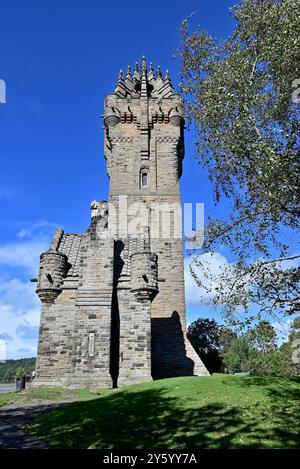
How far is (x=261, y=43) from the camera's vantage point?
14023 millimetres

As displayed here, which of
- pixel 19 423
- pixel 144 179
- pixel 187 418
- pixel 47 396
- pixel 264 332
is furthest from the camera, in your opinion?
pixel 144 179

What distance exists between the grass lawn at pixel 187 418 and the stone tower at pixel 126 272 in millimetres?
4760

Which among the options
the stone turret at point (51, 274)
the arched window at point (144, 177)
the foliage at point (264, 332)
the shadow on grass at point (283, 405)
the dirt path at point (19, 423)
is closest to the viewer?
the shadow on grass at point (283, 405)

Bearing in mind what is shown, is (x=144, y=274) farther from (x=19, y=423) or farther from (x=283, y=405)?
(x=283, y=405)

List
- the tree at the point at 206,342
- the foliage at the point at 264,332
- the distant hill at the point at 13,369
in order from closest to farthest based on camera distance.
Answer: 1. the foliage at the point at 264,332
2. the tree at the point at 206,342
3. the distant hill at the point at 13,369

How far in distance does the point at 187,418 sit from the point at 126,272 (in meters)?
11.7

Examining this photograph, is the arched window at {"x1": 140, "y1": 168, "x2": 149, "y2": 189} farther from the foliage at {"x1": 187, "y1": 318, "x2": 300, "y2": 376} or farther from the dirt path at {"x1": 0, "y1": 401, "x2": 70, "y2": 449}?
the dirt path at {"x1": 0, "y1": 401, "x2": 70, "y2": 449}

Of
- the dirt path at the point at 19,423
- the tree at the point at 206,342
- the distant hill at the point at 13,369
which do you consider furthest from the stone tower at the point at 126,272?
the distant hill at the point at 13,369

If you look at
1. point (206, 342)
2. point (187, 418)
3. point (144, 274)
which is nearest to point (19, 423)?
point (187, 418)

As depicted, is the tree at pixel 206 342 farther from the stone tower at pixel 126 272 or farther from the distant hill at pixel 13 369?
the distant hill at pixel 13 369

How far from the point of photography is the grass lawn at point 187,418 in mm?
7492

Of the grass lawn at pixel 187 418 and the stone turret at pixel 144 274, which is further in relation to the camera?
the stone turret at pixel 144 274

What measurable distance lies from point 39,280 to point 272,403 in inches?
518

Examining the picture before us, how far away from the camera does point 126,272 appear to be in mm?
20406
